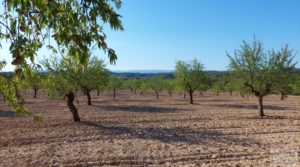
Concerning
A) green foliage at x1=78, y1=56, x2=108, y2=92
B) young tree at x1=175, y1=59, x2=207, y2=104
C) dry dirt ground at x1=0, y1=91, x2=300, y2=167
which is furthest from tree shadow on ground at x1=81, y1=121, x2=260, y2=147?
young tree at x1=175, y1=59, x2=207, y2=104

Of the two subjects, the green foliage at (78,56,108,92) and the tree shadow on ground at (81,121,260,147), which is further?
the green foliage at (78,56,108,92)

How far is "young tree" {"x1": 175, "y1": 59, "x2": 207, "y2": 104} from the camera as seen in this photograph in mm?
39062

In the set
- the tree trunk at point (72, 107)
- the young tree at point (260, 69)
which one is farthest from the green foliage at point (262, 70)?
the tree trunk at point (72, 107)

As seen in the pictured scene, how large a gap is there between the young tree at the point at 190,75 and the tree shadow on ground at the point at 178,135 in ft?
76.0

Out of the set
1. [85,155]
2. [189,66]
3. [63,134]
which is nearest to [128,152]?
[85,155]

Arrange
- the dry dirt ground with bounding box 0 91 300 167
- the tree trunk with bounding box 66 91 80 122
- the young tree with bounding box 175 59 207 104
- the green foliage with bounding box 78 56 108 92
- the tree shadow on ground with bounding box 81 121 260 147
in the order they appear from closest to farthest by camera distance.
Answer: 1. the dry dirt ground with bounding box 0 91 300 167
2. the tree shadow on ground with bounding box 81 121 260 147
3. the tree trunk with bounding box 66 91 80 122
4. the green foliage with bounding box 78 56 108 92
5. the young tree with bounding box 175 59 207 104

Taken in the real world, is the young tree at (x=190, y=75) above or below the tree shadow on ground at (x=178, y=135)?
above

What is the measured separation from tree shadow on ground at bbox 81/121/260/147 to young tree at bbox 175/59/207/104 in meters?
23.2

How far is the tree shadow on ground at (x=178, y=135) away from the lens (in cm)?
1278

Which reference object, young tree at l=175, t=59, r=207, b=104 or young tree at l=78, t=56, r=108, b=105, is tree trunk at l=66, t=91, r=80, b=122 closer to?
young tree at l=78, t=56, r=108, b=105

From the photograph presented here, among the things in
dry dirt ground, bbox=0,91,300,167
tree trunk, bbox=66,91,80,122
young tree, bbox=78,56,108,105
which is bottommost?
dry dirt ground, bbox=0,91,300,167

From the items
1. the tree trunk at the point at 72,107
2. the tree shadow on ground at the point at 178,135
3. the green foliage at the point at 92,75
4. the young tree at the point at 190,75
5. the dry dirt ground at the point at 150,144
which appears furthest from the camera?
the young tree at the point at 190,75

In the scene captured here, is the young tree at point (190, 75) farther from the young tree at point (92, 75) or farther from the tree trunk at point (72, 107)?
the tree trunk at point (72, 107)

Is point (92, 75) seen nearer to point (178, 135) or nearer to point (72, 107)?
point (72, 107)
